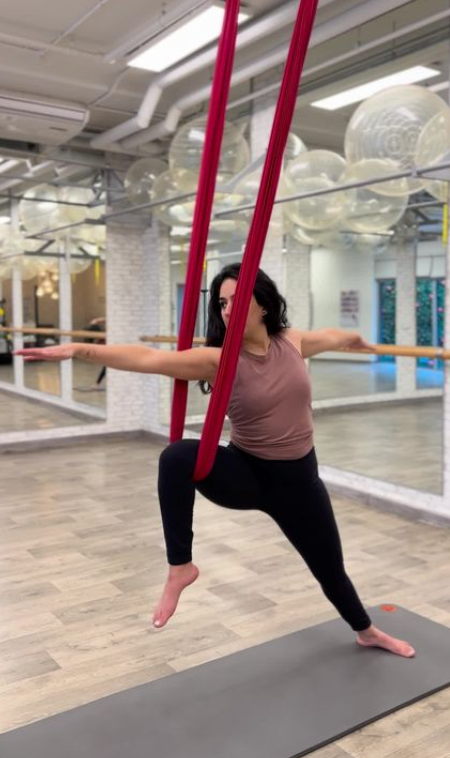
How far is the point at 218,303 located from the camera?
2.42 meters

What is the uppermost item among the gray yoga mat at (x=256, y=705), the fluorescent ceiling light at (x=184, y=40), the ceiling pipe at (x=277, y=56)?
the fluorescent ceiling light at (x=184, y=40)

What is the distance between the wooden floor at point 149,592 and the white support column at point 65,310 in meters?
2.59

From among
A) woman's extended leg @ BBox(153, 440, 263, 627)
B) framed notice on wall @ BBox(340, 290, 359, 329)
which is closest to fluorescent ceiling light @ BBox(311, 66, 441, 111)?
woman's extended leg @ BBox(153, 440, 263, 627)

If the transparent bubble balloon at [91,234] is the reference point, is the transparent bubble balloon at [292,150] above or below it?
above

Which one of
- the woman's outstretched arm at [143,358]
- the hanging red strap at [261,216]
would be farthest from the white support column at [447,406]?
the hanging red strap at [261,216]

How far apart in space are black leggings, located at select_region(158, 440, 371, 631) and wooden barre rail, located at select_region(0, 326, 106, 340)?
17.7ft

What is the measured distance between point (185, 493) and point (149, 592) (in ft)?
4.90

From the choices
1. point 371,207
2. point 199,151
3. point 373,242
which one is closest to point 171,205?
point 199,151

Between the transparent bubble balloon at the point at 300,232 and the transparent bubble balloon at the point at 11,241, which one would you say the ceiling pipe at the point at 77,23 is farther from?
the transparent bubble balloon at the point at 11,241

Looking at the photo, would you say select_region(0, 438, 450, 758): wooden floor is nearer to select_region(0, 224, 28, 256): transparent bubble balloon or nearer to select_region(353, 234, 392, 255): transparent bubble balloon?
select_region(0, 224, 28, 256): transparent bubble balloon

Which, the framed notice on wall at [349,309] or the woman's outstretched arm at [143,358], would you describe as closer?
the woman's outstretched arm at [143,358]

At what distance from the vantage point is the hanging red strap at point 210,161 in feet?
6.68

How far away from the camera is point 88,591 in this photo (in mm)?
3521

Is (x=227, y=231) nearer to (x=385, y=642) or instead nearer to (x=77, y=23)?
(x=77, y=23)
